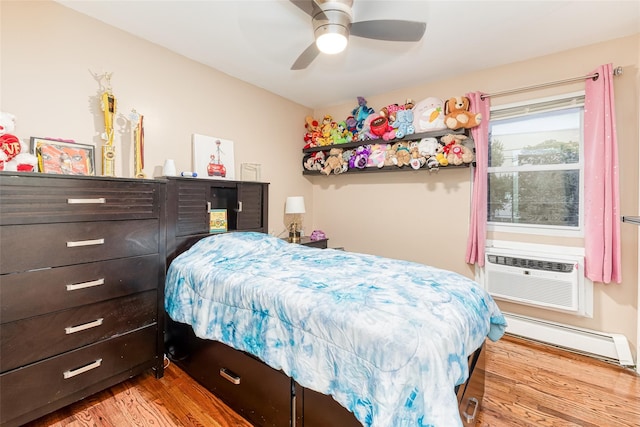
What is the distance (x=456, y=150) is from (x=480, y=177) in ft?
1.13

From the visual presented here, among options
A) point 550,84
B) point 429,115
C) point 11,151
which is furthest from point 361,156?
point 11,151

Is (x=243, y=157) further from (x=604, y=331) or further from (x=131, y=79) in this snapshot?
(x=604, y=331)

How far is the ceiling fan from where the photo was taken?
1.67 metres

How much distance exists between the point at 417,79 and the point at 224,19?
2.00 m

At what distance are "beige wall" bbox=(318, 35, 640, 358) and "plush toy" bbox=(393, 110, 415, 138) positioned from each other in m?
0.28

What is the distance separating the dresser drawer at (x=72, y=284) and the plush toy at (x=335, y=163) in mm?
2269

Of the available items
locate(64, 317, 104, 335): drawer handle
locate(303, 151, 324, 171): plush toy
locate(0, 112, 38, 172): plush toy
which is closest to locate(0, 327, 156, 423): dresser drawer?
locate(64, 317, 104, 335): drawer handle

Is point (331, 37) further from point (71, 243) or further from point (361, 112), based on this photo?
point (71, 243)

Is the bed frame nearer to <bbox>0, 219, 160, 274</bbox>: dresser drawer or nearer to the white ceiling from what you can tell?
<bbox>0, 219, 160, 274</bbox>: dresser drawer

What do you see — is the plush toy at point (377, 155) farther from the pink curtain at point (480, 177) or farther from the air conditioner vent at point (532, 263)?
the air conditioner vent at point (532, 263)

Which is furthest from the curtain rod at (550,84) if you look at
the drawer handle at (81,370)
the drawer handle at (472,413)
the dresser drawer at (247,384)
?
the drawer handle at (81,370)

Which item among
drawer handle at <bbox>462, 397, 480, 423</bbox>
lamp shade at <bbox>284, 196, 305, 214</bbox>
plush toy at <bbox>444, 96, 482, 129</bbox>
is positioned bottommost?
drawer handle at <bbox>462, 397, 480, 423</bbox>

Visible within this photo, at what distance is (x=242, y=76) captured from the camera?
3014mm

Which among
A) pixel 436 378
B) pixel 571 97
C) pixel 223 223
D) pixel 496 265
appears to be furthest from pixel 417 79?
pixel 436 378
